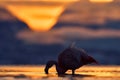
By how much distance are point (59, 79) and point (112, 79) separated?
14.0 feet

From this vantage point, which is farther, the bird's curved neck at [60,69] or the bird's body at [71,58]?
the bird's curved neck at [60,69]

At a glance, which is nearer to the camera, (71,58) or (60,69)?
(71,58)

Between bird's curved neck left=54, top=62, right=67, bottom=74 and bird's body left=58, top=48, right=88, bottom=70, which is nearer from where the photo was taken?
bird's body left=58, top=48, right=88, bottom=70

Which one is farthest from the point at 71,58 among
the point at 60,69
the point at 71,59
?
the point at 60,69

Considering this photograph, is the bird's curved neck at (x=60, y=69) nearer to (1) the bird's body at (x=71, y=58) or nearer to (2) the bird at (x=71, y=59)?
(2) the bird at (x=71, y=59)

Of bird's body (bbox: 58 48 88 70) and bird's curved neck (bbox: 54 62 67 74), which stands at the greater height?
bird's body (bbox: 58 48 88 70)

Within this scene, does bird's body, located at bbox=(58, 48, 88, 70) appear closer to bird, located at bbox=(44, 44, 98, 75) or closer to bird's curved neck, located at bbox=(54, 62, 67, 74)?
bird, located at bbox=(44, 44, 98, 75)

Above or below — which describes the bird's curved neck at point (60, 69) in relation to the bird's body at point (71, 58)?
below

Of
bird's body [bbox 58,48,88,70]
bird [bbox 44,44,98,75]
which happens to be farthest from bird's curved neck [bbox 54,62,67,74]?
bird's body [bbox 58,48,88,70]

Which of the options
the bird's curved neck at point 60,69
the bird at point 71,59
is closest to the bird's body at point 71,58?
the bird at point 71,59

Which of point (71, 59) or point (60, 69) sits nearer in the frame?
point (71, 59)

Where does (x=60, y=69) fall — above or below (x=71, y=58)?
below

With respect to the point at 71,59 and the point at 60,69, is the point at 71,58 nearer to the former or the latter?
the point at 71,59

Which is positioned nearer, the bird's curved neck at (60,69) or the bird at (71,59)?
the bird at (71,59)
